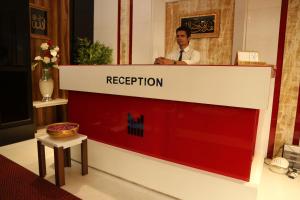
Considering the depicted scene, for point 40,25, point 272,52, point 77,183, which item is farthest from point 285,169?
point 40,25

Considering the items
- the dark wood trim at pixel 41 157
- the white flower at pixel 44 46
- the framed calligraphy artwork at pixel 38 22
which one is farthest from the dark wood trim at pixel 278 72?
the framed calligraphy artwork at pixel 38 22

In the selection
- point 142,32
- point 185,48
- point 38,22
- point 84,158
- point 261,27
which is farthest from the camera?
point 142,32

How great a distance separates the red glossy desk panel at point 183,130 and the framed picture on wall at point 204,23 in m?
2.09

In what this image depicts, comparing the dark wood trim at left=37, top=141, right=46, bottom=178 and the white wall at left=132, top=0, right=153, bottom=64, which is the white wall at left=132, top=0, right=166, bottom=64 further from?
the dark wood trim at left=37, top=141, right=46, bottom=178

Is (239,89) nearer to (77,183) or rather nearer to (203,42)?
(77,183)

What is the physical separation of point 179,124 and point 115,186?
3.02 ft

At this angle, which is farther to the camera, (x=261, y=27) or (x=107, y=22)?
(x=107, y=22)

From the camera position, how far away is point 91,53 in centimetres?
450

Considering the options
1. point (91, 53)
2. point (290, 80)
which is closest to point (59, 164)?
point (91, 53)

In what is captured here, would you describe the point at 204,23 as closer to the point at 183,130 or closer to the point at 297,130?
the point at 297,130

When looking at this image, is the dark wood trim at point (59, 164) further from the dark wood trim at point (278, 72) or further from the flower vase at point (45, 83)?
the dark wood trim at point (278, 72)

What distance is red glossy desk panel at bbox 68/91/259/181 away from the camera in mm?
1735

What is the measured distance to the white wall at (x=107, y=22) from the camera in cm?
477

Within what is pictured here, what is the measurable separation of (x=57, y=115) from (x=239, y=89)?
13.2 feet
